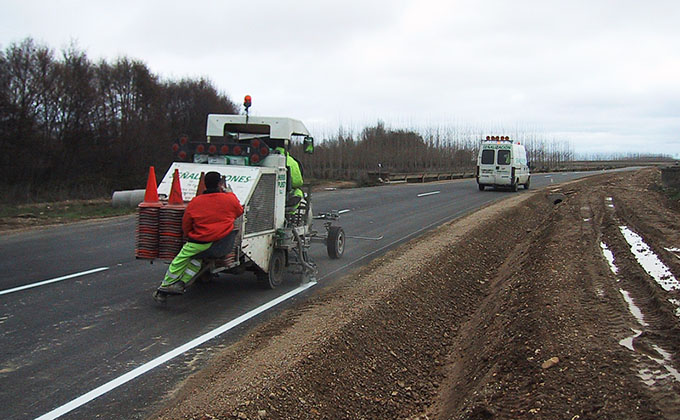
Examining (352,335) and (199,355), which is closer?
(199,355)

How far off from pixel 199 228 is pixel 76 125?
1093 inches

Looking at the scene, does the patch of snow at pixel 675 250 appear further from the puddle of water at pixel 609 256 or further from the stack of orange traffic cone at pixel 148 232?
the stack of orange traffic cone at pixel 148 232

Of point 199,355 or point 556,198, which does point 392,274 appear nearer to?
point 199,355

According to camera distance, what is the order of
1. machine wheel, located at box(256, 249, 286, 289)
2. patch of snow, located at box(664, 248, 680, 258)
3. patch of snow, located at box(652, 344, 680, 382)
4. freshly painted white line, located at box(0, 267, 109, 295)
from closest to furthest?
patch of snow, located at box(652, 344, 680, 382)
freshly painted white line, located at box(0, 267, 109, 295)
machine wheel, located at box(256, 249, 286, 289)
patch of snow, located at box(664, 248, 680, 258)

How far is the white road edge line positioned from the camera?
479 centimetres

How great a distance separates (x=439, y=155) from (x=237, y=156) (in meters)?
53.8

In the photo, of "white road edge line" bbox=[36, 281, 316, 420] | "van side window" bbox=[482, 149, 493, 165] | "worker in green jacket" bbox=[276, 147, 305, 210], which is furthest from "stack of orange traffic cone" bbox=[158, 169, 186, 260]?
"van side window" bbox=[482, 149, 493, 165]

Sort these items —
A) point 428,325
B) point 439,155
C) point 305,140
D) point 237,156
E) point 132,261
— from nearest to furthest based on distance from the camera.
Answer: point 428,325
point 237,156
point 305,140
point 132,261
point 439,155

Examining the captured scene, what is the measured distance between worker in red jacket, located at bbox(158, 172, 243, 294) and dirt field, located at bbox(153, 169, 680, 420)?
1.29 m

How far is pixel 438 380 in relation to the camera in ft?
21.7

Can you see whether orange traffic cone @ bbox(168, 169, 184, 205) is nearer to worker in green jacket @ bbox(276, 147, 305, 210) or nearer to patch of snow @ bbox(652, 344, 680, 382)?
worker in green jacket @ bbox(276, 147, 305, 210)

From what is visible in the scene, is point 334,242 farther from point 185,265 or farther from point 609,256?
point 609,256

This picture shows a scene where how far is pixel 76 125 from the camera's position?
3183 cm

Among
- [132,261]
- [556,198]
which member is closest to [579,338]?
[132,261]
